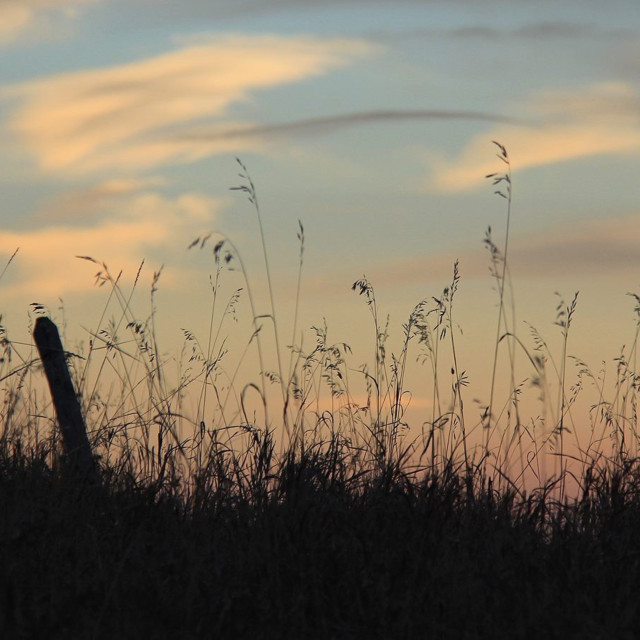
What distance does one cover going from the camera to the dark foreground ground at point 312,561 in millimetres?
3174

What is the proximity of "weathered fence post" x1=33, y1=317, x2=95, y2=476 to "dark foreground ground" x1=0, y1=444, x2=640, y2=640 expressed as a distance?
2.97 feet

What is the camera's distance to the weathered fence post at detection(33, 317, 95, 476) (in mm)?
5583

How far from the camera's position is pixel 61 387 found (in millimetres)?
5793

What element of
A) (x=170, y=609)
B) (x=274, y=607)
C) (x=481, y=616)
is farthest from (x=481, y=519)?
(x=170, y=609)

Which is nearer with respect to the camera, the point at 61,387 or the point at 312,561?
the point at 312,561

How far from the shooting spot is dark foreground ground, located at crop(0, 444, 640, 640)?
317cm

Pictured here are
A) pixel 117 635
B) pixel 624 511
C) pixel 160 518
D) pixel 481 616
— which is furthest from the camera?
pixel 624 511

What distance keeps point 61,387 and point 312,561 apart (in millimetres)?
2837

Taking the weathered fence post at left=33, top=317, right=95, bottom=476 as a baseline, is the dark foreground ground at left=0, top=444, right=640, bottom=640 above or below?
below

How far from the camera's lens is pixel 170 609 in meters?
3.19

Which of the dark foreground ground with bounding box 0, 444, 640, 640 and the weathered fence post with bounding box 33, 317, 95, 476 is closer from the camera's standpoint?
the dark foreground ground with bounding box 0, 444, 640, 640

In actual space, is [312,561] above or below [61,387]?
below

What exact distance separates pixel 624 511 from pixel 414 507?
4.02 ft

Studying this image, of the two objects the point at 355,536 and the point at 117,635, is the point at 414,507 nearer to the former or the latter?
the point at 355,536
